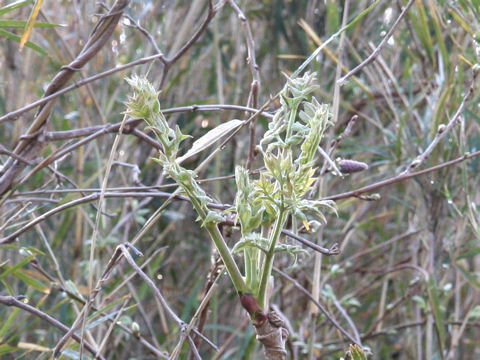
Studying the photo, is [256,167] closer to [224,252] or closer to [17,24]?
[17,24]

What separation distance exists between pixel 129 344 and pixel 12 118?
69 centimetres

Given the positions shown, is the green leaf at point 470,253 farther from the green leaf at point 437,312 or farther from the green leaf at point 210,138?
the green leaf at point 210,138

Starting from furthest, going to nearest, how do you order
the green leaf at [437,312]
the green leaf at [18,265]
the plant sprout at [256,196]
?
the green leaf at [437,312] → the green leaf at [18,265] → the plant sprout at [256,196]

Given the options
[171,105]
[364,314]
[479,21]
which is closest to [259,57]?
[171,105]

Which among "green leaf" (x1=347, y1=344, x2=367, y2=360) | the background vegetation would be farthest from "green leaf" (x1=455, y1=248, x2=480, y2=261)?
"green leaf" (x1=347, y1=344, x2=367, y2=360)

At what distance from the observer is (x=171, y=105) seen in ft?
4.46

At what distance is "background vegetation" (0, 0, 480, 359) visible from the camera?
3.31ft

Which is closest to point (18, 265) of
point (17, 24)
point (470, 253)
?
point (17, 24)

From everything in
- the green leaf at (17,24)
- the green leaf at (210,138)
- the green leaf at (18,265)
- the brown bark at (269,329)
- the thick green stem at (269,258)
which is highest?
the green leaf at (17,24)

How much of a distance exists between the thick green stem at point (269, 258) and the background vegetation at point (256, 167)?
479 millimetres

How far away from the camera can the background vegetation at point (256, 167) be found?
1.01 m

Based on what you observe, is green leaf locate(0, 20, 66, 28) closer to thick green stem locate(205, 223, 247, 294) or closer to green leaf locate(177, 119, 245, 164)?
green leaf locate(177, 119, 245, 164)

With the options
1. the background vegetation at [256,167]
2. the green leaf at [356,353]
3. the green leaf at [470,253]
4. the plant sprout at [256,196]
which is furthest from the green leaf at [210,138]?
the green leaf at [470,253]

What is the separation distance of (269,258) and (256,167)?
815 mm
